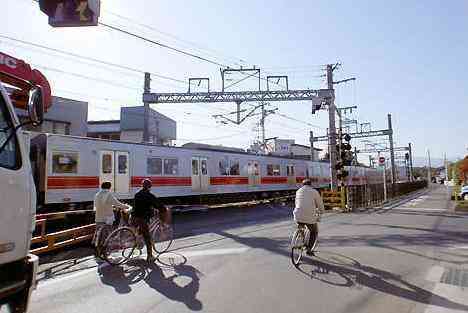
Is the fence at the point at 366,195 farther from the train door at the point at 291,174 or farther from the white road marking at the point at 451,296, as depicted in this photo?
the white road marking at the point at 451,296

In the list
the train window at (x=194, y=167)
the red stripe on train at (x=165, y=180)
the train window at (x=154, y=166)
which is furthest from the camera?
the train window at (x=194, y=167)

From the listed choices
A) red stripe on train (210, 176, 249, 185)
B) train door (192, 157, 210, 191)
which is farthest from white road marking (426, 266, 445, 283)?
red stripe on train (210, 176, 249, 185)

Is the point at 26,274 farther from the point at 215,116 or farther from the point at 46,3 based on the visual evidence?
the point at 215,116

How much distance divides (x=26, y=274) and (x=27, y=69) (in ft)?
17.1

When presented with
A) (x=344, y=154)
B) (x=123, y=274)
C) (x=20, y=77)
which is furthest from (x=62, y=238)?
(x=344, y=154)

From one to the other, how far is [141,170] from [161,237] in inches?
384

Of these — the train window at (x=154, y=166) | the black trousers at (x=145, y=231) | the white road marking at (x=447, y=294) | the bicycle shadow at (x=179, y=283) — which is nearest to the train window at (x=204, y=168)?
the train window at (x=154, y=166)

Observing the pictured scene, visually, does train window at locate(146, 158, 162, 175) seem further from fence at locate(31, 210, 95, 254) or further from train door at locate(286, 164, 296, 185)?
train door at locate(286, 164, 296, 185)

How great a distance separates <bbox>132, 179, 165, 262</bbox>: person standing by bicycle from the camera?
9492 mm

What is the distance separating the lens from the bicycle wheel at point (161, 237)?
1059cm

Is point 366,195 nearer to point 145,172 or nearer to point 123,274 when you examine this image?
point 145,172

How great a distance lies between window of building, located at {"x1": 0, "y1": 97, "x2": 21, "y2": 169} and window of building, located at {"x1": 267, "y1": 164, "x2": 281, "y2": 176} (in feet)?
89.2

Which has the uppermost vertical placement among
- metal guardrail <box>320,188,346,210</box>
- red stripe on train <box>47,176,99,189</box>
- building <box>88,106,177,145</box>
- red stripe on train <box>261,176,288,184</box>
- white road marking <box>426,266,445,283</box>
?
building <box>88,106,177,145</box>

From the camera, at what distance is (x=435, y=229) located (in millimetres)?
14633
